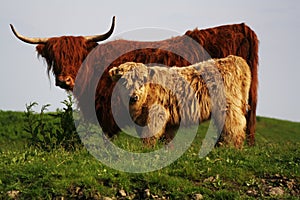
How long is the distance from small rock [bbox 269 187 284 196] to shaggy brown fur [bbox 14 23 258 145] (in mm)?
3804

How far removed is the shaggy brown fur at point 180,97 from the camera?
28.3 feet

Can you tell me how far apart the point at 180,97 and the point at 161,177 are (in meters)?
2.28

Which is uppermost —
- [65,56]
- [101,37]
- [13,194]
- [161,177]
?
[101,37]

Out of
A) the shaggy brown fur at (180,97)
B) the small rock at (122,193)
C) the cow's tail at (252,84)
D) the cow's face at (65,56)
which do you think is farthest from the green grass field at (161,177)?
the cow's tail at (252,84)

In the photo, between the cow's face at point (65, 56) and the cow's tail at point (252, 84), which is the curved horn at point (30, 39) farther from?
the cow's tail at point (252, 84)

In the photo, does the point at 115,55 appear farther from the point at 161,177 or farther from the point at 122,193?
the point at 122,193

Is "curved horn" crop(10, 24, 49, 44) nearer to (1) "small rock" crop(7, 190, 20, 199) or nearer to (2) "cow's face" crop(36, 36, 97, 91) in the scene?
(2) "cow's face" crop(36, 36, 97, 91)

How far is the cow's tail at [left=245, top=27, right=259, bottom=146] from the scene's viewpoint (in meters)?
10.9

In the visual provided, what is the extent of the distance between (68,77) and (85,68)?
0.51 meters

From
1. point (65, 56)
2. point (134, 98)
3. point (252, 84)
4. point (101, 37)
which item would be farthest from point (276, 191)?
point (101, 37)

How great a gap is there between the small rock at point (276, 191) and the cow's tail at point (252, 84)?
154 inches

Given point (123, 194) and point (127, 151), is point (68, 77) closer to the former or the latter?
point (127, 151)

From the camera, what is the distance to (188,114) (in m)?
8.83

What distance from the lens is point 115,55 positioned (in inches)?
429
